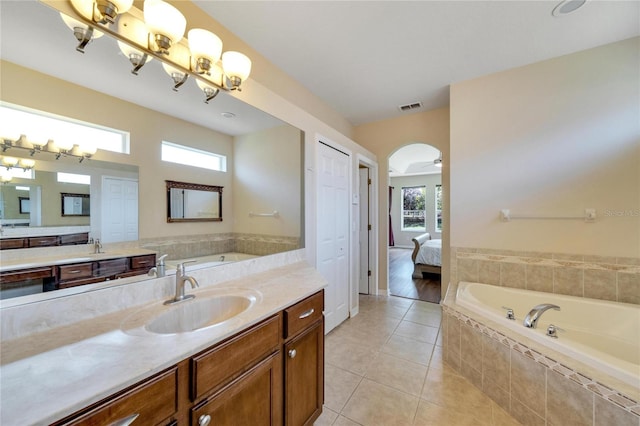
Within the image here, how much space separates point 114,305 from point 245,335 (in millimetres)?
624

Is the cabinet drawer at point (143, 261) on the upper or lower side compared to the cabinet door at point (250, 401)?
upper

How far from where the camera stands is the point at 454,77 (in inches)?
102

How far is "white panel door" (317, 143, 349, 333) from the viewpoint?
2461 mm

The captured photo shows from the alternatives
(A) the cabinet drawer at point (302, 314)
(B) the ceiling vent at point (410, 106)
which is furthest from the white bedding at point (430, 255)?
(A) the cabinet drawer at point (302, 314)

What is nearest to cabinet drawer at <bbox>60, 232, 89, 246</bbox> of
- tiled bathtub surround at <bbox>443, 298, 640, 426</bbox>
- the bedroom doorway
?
tiled bathtub surround at <bbox>443, 298, 640, 426</bbox>

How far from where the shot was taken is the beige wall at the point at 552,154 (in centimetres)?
206

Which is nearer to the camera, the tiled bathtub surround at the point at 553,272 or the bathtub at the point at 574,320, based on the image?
the bathtub at the point at 574,320

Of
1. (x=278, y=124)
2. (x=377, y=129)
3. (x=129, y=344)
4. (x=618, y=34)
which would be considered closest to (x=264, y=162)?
(x=278, y=124)

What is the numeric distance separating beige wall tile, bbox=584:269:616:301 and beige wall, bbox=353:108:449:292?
122 centimetres

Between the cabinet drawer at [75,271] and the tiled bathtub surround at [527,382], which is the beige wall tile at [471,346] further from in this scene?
the cabinet drawer at [75,271]

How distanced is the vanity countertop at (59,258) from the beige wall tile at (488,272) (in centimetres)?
291

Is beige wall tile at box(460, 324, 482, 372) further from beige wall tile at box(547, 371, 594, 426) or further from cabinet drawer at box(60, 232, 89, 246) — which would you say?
cabinet drawer at box(60, 232, 89, 246)

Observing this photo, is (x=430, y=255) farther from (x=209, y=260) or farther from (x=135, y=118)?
(x=135, y=118)

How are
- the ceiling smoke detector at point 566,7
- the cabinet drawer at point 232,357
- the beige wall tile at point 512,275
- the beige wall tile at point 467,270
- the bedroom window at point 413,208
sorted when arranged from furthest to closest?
1. the bedroom window at point 413,208
2. the beige wall tile at point 467,270
3. the beige wall tile at point 512,275
4. the ceiling smoke detector at point 566,7
5. the cabinet drawer at point 232,357
